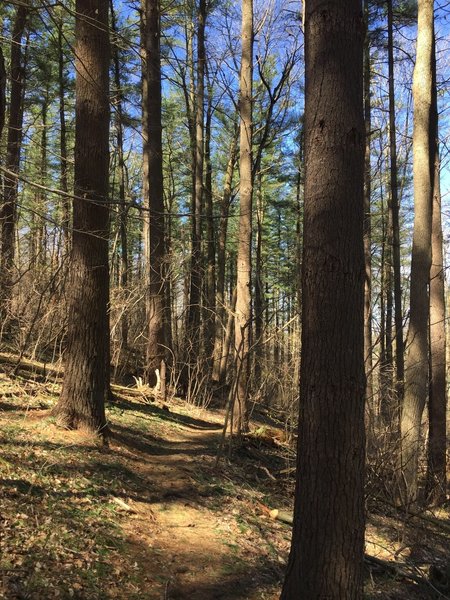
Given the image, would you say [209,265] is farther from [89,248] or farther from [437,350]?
[89,248]

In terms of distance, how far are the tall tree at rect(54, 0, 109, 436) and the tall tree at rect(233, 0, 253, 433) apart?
2856mm

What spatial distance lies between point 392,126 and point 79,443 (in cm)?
1186

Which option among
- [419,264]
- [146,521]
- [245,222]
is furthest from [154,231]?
[146,521]

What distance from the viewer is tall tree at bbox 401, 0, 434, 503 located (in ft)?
23.6

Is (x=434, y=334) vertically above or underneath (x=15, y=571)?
above

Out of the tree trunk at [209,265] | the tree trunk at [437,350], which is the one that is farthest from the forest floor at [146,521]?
the tree trunk at [209,265]

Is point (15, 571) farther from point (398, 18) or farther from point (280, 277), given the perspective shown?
point (280, 277)

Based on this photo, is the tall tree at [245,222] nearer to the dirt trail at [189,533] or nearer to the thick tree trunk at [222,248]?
the dirt trail at [189,533]

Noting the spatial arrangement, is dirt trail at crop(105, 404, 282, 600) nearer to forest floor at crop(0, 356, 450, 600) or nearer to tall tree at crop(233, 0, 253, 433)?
forest floor at crop(0, 356, 450, 600)

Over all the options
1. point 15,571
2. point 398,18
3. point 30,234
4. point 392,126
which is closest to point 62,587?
point 15,571

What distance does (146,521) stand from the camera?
459 cm

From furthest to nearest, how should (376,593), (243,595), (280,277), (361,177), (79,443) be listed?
(280,277), (79,443), (376,593), (243,595), (361,177)

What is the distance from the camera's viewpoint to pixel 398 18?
12.9m

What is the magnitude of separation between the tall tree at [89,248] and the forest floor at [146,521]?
1.26 ft
